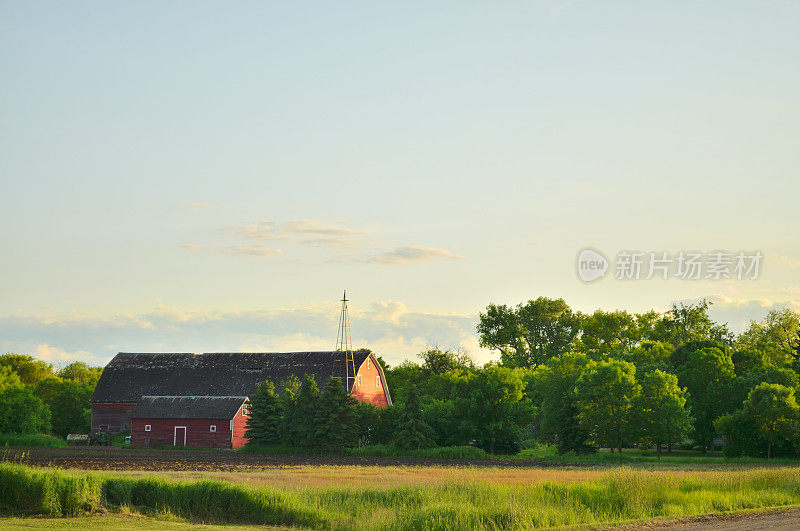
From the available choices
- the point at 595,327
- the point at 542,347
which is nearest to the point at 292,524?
the point at 595,327

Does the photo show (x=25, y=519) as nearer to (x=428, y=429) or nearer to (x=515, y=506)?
(x=515, y=506)

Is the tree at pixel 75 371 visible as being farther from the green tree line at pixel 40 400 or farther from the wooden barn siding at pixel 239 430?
the wooden barn siding at pixel 239 430

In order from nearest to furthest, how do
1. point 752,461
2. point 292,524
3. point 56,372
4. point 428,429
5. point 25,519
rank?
point 25,519
point 292,524
point 752,461
point 428,429
point 56,372

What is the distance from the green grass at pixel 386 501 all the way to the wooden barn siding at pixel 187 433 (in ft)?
150

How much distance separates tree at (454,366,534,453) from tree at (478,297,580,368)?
47.1 m

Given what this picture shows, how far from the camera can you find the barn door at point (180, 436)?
74438 mm

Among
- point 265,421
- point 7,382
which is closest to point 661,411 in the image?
point 265,421

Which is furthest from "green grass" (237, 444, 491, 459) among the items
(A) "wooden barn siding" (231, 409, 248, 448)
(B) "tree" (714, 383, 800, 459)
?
(B) "tree" (714, 383, 800, 459)

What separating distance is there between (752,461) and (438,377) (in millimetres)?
36079

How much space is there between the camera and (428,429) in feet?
209

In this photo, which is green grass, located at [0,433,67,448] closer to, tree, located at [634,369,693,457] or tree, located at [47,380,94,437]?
tree, located at [47,380,94,437]

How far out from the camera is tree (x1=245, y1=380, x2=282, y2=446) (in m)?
67.6

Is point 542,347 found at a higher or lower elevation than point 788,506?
higher

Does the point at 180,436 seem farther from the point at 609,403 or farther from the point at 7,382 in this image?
the point at 609,403
